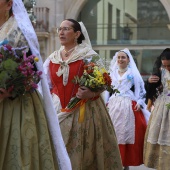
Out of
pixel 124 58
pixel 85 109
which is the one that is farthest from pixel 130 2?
pixel 85 109

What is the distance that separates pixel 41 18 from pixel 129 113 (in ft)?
44.9

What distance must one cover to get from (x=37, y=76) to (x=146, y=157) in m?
3.65

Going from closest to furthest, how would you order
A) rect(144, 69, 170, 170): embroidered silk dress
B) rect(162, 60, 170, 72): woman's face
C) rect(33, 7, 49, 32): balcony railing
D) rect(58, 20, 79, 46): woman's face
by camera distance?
1. rect(58, 20, 79, 46): woman's face
2. rect(144, 69, 170, 170): embroidered silk dress
3. rect(162, 60, 170, 72): woman's face
4. rect(33, 7, 49, 32): balcony railing

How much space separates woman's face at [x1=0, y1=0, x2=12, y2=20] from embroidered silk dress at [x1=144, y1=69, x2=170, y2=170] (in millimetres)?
3485

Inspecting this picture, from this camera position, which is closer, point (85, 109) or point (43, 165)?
point (43, 165)

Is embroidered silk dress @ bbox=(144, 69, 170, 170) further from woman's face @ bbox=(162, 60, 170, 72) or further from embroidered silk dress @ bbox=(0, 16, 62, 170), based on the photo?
embroidered silk dress @ bbox=(0, 16, 62, 170)

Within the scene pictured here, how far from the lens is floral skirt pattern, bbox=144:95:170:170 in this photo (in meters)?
Answer: 6.97

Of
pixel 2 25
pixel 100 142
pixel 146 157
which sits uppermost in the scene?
pixel 2 25

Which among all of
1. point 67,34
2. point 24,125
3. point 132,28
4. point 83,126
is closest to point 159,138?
point 83,126

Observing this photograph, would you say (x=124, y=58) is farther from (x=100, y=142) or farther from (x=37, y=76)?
(x=37, y=76)

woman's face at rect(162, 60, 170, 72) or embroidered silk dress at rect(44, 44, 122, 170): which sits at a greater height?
woman's face at rect(162, 60, 170, 72)

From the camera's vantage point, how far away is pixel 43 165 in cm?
379

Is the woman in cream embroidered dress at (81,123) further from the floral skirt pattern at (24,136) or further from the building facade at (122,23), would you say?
the building facade at (122,23)

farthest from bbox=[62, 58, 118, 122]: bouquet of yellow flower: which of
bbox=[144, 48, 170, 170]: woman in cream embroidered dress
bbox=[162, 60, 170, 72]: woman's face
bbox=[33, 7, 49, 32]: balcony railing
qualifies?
bbox=[33, 7, 49, 32]: balcony railing
